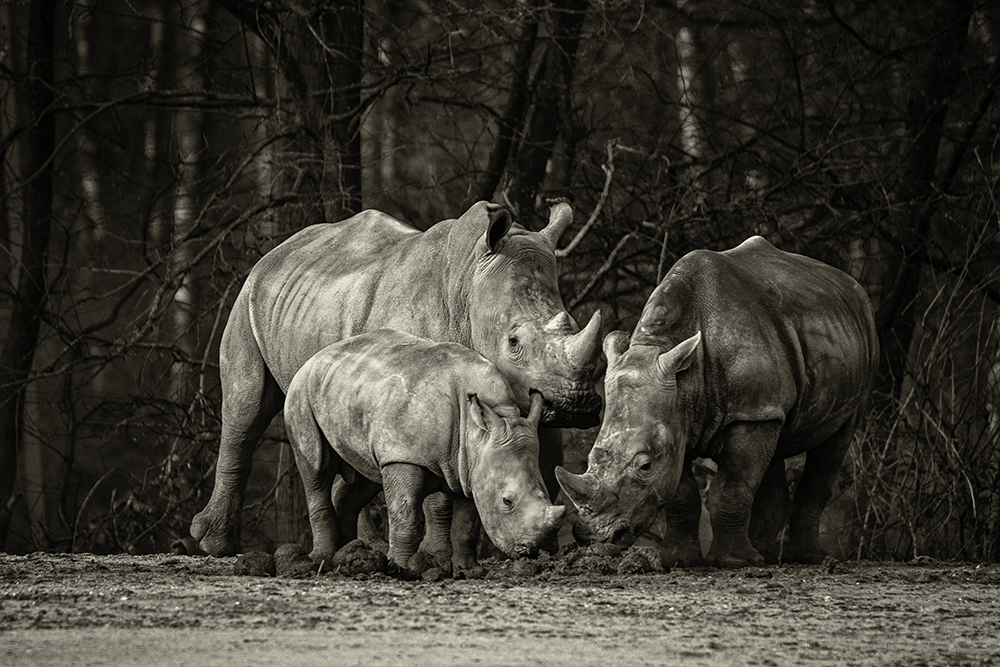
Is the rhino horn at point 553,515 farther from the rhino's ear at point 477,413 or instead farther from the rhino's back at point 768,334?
the rhino's back at point 768,334

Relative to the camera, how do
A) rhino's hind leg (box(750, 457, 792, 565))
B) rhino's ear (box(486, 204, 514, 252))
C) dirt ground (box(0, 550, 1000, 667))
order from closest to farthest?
dirt ground (box(0, 550, 1000, 667)) → rhino's ear (box(486, 204, 514, 252)) → rhino's hind leg (box(750, 457, 792, 565))

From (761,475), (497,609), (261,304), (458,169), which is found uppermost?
(458,169)

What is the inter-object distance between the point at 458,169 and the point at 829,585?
586cm

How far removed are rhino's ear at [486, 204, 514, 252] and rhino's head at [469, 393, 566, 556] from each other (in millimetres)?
1069

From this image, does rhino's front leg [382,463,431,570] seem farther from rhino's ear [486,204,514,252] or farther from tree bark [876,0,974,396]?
tree bark [876,0,974,396]

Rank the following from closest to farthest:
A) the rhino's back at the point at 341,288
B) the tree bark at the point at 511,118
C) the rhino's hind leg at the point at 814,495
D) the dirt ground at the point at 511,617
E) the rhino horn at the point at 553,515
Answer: the dirt ground at the point at 511,617 → the rhino horn at the point at 553,515 → the rhino's back at the point at 341,288 → the rhino's hind leg at the point at 814,495 → the tree bark at the point at 511,118

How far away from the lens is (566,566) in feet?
22.4

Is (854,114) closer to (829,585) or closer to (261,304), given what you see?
(261,304)

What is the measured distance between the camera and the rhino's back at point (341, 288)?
25.7 feet

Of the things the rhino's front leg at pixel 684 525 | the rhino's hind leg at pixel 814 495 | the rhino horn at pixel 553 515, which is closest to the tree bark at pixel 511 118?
the rhino's hind leg at pixel 814 495

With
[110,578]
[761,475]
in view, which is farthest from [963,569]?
[110,578]

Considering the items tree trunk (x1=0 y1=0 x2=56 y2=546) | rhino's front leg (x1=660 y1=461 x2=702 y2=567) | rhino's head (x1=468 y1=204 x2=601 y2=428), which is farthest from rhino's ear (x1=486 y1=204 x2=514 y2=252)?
tree trunk (x1=0 y1=0 x2=56 y2=546)

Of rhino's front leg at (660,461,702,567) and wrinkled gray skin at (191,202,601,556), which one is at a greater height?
wrinkled gray skin at (191,202,601,556)

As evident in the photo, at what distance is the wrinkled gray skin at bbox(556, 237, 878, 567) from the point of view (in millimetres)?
7152
